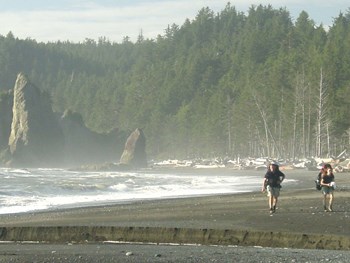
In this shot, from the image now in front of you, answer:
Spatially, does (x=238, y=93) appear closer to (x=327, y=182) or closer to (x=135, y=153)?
(x=135, y=153)

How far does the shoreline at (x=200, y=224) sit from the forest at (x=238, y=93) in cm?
4702

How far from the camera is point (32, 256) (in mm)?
13539

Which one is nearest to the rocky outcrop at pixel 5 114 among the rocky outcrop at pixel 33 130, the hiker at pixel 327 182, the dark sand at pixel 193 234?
the rocky outcrop at pixel 33 130

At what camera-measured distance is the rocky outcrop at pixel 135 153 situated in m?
96.8

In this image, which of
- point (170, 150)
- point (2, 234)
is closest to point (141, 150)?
point (170, 150)

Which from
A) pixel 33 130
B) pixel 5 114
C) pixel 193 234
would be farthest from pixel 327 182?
pixel 5 114

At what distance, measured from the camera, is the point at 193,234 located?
51.7ft

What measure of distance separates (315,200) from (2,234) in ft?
37.5

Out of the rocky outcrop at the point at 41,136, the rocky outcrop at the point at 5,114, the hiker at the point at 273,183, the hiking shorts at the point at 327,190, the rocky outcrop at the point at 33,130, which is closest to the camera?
the hiker at the point at 273,183

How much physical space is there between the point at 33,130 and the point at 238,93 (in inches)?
1224

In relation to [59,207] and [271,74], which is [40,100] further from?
[59,207]

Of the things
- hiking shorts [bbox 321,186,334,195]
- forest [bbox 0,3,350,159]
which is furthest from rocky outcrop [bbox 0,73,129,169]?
hiking shorts [bbox 321,186,334,195]

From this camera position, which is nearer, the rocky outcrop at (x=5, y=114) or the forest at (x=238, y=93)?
the forest at (x=238, y=93)

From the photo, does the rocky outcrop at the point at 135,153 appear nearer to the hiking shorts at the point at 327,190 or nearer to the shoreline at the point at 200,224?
the shoreline at the point at 200,224
